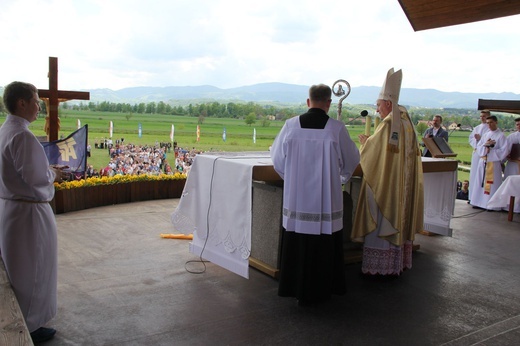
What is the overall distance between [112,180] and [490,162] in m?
6.30

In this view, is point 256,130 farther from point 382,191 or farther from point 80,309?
point 80,309

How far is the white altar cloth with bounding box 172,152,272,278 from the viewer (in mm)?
3768

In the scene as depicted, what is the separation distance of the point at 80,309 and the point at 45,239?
73 centimetres

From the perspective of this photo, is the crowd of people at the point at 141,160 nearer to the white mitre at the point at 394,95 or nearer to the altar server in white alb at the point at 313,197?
the white mitre at the point at 394,95

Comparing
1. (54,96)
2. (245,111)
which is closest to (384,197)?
(54,96)

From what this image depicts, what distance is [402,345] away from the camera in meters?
2.95

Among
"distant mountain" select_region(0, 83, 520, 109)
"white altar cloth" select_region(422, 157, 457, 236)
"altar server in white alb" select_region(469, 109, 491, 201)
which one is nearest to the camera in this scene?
"white altar cloth" select_region(422, 157, 457, 236)

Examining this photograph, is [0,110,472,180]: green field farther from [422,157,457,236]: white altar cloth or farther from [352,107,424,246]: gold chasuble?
[352,107,424,246]: gold chasuble

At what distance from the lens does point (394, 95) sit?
430cm

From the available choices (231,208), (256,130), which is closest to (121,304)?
(231,208)

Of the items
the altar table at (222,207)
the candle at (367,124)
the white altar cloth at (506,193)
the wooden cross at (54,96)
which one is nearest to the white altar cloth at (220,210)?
the altar table at (222,207)

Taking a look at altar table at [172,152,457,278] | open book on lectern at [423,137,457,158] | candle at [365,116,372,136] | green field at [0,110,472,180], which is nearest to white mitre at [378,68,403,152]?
candle at [365,116,372,136]

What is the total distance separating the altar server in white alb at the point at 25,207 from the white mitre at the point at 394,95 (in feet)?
9.18

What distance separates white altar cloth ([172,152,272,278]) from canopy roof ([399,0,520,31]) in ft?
13.7
